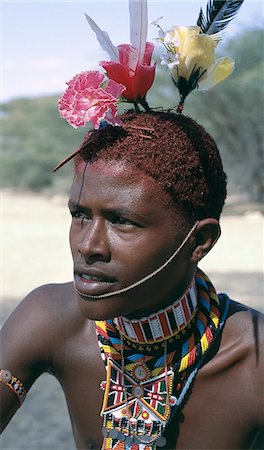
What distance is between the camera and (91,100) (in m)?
2.08

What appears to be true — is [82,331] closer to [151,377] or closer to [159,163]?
[151,377]

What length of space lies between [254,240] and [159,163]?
11.1m

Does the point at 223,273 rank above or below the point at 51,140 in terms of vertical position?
below

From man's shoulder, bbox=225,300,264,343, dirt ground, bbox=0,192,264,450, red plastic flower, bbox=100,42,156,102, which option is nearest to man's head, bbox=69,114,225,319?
red plastic flower, bbox=100,42,156,102

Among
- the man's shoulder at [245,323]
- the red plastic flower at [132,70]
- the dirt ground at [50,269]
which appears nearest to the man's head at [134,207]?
the red plastic flower at [132,70]

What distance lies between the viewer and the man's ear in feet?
7.00

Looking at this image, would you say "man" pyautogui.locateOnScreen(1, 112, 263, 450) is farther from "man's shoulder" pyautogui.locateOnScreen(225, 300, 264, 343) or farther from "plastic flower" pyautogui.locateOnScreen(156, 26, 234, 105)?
"plastic flower" pyautogui.locateOnScreen(156, 26, 234, 105)

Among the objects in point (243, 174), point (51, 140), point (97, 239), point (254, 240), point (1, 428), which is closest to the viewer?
point (97, 239)

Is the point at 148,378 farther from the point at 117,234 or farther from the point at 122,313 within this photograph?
the point at 117,234

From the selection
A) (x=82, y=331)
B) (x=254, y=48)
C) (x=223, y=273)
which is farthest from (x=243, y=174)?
(x=82, y=331)

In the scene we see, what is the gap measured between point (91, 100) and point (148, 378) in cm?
88

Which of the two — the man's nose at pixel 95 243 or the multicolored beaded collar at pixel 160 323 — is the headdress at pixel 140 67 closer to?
the man's nose at pixel 95 243

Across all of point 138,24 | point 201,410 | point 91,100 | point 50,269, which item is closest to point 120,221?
point 91,100

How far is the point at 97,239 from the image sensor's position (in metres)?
1.96
